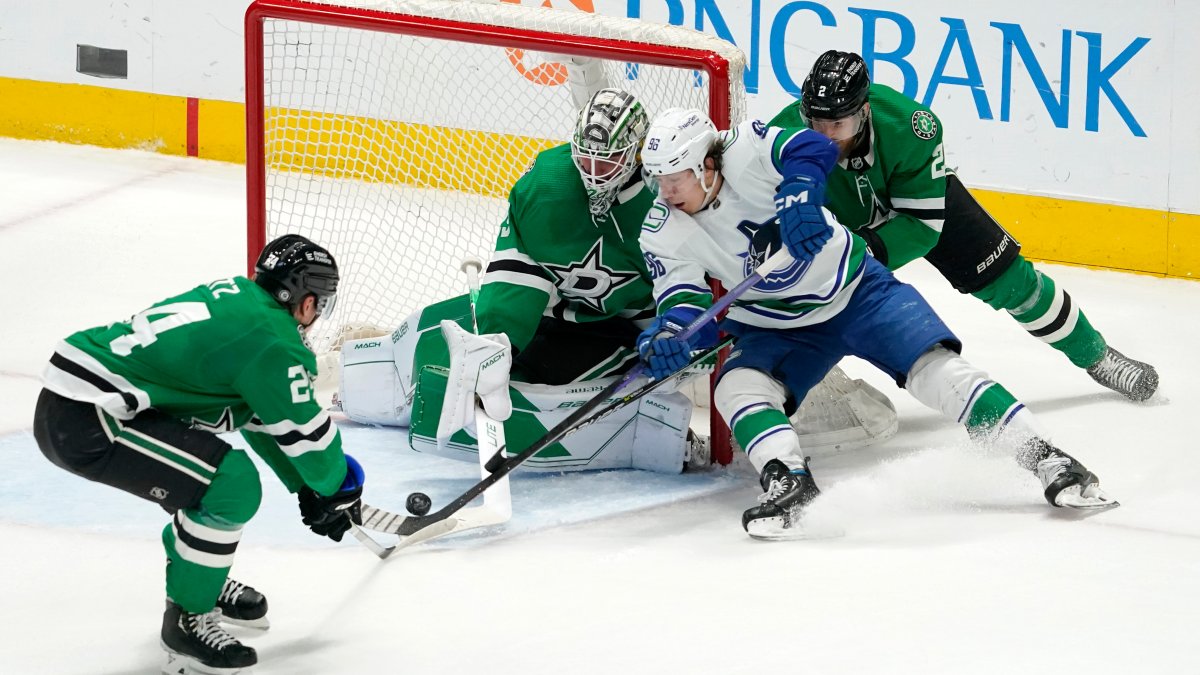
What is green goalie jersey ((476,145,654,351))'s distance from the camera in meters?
3.60

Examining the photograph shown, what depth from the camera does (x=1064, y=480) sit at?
3252 mm

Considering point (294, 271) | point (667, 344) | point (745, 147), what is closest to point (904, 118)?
point (745, 147)

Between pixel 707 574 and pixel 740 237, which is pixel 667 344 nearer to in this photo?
pixel 740 237

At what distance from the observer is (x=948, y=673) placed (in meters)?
2.64

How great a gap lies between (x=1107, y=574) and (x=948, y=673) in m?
0.55

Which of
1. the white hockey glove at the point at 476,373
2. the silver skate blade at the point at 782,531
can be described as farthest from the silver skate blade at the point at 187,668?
the silver skate blade at the point at 782,531

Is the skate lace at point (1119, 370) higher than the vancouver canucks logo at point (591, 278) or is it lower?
lower

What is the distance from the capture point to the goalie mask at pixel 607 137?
3.41 meters

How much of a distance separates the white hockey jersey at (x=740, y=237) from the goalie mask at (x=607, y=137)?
137 mm

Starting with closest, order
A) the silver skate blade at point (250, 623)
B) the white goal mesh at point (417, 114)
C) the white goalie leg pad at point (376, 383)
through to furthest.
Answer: the silver skate blade at point (250, 623), the white goal mesh at point (417, 114), the white goalie leg pad at point (376, 383)

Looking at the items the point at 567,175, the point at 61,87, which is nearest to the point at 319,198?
the point at 567,175

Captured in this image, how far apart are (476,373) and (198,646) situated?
1028mm

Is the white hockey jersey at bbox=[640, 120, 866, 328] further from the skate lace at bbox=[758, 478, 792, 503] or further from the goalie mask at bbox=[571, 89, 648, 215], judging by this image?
the skate lace at bbox=[758, 478, 792, 503]

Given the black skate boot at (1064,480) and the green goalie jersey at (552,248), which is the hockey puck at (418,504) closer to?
the green goalie jersey at (552,248)
